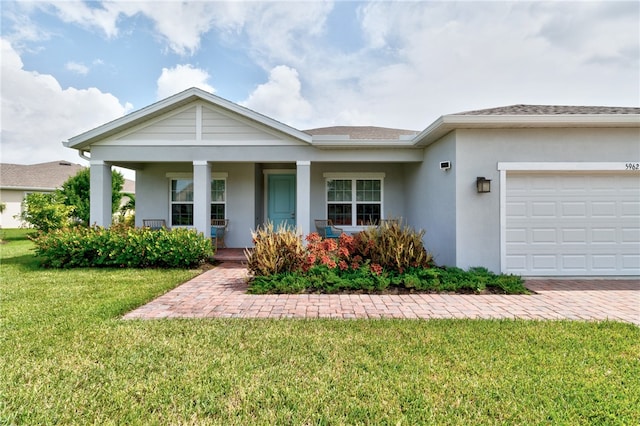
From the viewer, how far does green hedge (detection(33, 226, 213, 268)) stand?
7.43 metres

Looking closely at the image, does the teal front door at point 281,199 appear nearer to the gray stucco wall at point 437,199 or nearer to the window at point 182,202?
the window at point 182,202

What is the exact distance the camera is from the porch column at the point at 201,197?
8.48 meters

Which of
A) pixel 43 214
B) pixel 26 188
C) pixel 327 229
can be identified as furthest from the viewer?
pixel 26 188

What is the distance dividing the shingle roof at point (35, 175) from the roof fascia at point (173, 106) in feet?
49.8

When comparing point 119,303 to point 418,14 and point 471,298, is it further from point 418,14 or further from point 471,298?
point 418,14

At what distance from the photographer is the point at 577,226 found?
6609mm

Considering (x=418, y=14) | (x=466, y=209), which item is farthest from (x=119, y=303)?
(x=418, y=14)

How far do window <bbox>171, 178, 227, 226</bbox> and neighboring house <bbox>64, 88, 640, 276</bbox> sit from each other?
37mm

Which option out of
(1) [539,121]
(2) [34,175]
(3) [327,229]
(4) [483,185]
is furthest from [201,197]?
(2) [34,175]

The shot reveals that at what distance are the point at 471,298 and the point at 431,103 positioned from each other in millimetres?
9270

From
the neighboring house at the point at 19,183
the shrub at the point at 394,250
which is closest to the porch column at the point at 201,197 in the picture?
the shrub at the point at 394,250

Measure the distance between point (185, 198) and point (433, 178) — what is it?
8567 mm

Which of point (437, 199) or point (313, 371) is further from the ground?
point (437, 199)

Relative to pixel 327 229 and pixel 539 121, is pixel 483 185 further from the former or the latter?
pixel 327 229
